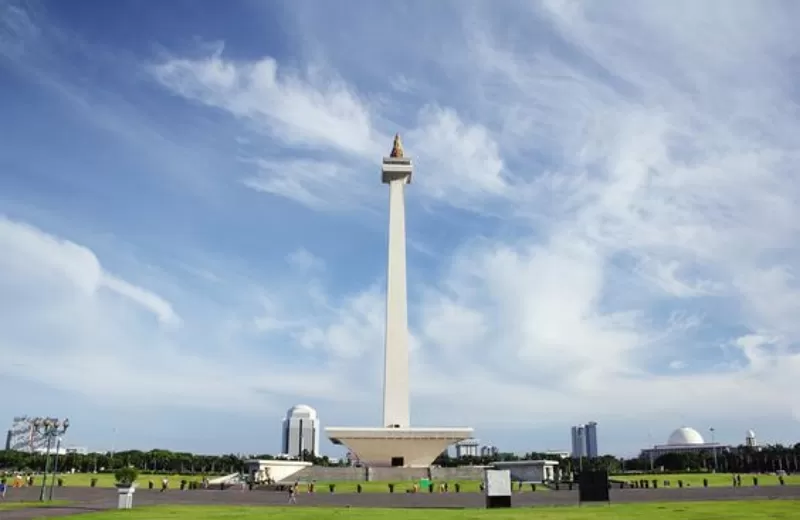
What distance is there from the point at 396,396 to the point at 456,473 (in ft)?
31.7

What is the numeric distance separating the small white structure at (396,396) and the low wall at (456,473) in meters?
4.33

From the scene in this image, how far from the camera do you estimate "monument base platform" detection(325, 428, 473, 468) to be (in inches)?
2180

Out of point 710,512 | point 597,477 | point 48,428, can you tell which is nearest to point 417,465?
point 48,428

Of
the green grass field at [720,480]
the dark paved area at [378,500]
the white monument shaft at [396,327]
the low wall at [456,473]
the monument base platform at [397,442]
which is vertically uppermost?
the white monument shaft at [396,327]

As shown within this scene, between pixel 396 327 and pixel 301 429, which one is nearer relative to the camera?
pixel 396 327

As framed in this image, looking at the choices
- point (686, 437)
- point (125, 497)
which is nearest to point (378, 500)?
point (125, 497)

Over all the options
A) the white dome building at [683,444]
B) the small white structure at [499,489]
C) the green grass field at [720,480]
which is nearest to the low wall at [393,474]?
the green grass field at [720,480]

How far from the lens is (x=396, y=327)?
60250 mm

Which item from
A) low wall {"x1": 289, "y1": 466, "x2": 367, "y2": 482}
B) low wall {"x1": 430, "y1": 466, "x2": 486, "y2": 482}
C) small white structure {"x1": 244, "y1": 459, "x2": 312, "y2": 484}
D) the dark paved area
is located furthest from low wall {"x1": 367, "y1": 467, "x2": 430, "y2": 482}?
the dark paved area

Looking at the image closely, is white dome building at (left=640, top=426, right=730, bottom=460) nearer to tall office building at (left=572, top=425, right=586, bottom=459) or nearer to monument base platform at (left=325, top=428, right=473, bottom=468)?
tall office building at (left=572, top=425, right=586, bottom=459)

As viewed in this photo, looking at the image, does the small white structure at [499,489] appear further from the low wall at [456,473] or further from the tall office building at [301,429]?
the tall office building at [301,429]

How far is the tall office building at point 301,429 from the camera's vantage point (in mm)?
167000

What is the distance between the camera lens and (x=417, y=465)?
190 feet

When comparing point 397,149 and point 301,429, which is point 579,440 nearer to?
point 397,149
